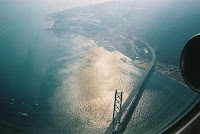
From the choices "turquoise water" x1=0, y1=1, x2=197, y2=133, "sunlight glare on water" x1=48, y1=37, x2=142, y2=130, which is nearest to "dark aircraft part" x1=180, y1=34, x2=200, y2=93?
"turquoise water" x1=0, y1=1, x2=197, y2=133

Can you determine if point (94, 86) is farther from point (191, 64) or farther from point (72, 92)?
point (191, 64)

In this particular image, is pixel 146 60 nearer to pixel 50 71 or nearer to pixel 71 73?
pixel 71 73

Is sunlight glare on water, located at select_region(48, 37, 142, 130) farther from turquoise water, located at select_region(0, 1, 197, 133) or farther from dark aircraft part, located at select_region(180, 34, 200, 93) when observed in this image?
dark aircraft part, located at select_region(180, 34, 200, 93)

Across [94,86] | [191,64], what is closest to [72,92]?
[94,86]

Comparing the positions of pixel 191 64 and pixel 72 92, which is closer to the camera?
pixel 191 64

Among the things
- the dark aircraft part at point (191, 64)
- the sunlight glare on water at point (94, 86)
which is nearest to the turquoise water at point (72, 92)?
the sunlight glare on water at point (94, 86)

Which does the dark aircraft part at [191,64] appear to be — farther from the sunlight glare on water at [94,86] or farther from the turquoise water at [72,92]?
the sunlight glare on water at [94,86]
